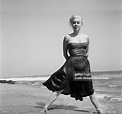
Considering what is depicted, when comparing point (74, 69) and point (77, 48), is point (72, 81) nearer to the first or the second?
point (74, 69)

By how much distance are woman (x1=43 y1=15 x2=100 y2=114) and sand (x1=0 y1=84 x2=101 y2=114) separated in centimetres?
12

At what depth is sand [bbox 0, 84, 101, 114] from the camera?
1930mm

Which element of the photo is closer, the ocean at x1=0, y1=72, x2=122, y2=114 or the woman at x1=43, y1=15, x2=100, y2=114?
the woman at x1=43, y1=15, x2=100, y2=114

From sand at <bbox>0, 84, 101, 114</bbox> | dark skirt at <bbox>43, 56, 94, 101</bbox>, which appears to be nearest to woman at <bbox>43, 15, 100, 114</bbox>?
dark skirt at <bbox>43, 56, 94, 101</bbox>

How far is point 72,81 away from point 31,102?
519mm

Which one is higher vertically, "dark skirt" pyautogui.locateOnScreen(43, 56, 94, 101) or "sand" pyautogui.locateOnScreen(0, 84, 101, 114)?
"dark skirt" pyautogui.locateOnScreen(43, 56, 94, 101)

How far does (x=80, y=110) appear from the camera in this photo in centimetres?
197

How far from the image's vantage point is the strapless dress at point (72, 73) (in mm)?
1911

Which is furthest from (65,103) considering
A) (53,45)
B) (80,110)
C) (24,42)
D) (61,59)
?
(24,42)

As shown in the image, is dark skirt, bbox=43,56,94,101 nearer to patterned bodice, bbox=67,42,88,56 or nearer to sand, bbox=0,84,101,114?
patterned bodice, bbox=67,42,88,56

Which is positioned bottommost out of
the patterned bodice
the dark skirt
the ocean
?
the ocean

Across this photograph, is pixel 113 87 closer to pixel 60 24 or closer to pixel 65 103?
pixel 65 103

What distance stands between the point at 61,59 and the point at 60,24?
14.0 inches

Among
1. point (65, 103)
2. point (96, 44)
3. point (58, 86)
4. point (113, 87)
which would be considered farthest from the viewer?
point (113, 87)
